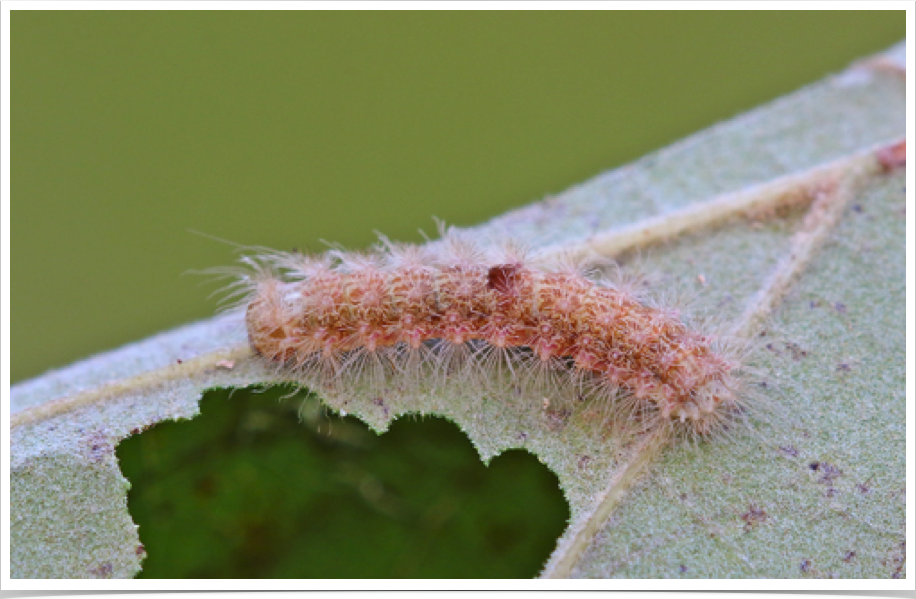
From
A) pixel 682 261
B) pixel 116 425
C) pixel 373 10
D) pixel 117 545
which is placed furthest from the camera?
pixel 373 10

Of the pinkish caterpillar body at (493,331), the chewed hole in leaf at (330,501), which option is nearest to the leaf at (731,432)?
the chewed hole in leaf at (330,501)

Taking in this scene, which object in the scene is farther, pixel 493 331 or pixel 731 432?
pixel 493 331

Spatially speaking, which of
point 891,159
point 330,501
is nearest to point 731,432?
point 330,501

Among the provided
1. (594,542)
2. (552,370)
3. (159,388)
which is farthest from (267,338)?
(594,542)

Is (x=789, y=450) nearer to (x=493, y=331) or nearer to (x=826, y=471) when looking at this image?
(x=826, y=471)

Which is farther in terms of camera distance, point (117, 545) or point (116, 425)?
point (116, 425)

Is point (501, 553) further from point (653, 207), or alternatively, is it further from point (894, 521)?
point (653, 207)
